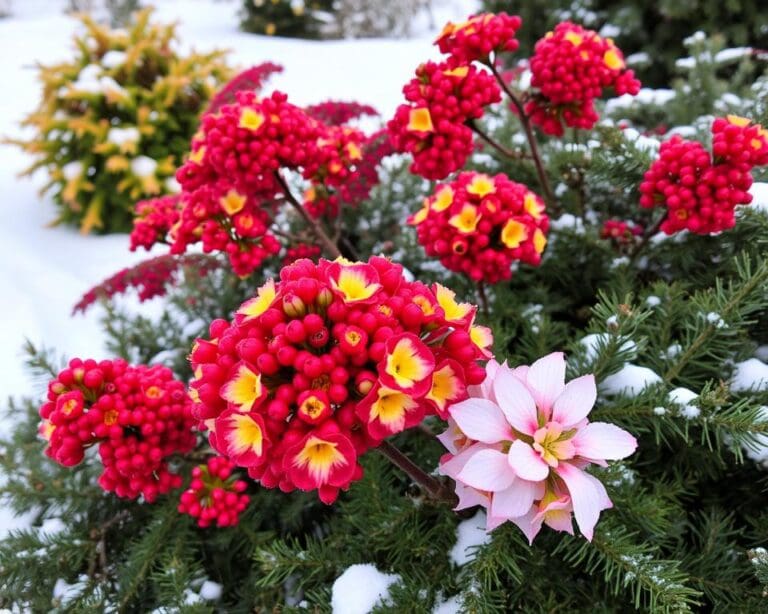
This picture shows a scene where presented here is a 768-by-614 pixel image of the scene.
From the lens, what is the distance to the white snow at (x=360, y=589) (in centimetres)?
87

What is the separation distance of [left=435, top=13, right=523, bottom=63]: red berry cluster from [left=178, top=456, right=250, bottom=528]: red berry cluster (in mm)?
939

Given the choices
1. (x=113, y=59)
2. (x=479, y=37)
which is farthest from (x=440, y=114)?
(x=113, y=59)

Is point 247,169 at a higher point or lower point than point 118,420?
higher

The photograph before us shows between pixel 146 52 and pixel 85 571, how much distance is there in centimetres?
260

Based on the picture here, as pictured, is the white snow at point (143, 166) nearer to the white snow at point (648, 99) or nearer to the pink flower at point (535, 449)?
the white snow at point (648, 99)

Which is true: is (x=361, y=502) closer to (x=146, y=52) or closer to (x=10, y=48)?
(x=146, y=52)

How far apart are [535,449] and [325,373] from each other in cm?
24

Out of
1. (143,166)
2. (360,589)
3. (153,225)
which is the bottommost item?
(360,589)

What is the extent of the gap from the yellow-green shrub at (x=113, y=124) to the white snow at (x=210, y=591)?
1.98 meters

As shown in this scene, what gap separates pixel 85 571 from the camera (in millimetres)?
1195

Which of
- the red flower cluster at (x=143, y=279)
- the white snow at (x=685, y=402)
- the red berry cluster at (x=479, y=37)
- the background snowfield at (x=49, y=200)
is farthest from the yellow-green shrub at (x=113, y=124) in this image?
the white snow at (x=685, y=402)

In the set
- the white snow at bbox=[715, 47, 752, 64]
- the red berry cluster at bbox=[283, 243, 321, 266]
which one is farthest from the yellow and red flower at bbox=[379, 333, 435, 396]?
the white snow at bbox=[715, 47, 752, 64]

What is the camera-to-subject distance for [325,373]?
2.02 ft

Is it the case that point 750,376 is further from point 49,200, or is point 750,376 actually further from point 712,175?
point 49,200
